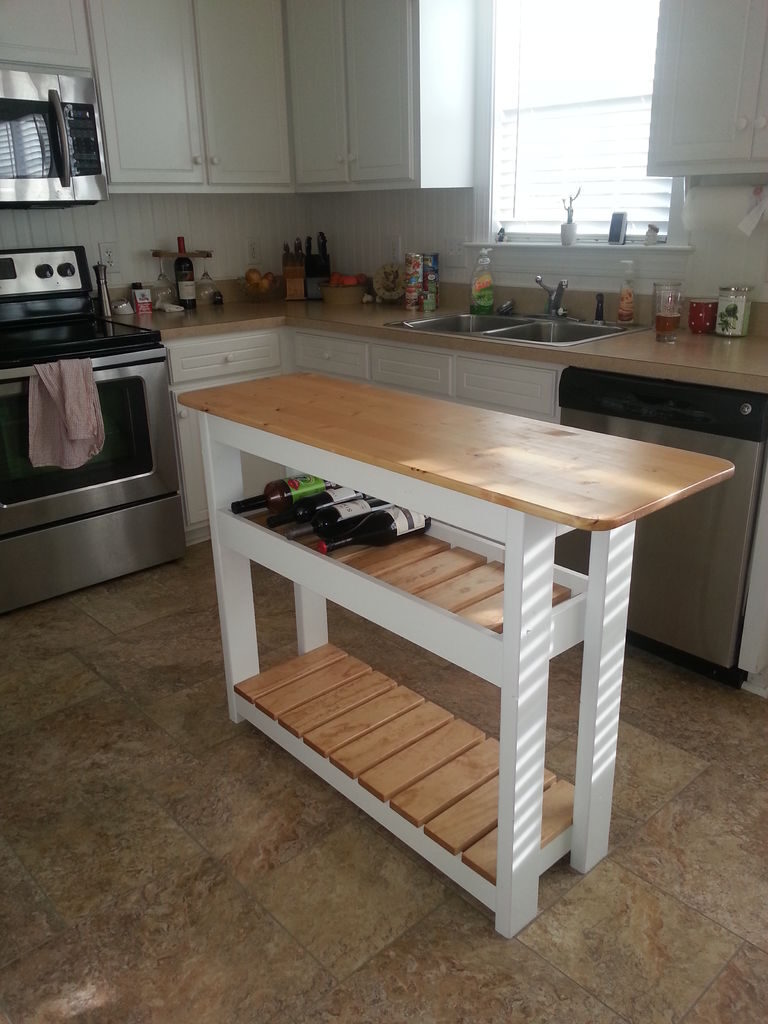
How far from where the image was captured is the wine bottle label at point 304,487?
203 centimetres

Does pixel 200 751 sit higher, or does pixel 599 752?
pixel 599 752

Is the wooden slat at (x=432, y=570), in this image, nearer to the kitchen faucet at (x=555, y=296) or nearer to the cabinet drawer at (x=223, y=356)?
the kitchen faucet at (x=555, y=296)

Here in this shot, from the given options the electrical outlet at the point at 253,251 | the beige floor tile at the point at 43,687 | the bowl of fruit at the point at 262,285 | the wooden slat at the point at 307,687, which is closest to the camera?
the wooden slat at the point at 307,687

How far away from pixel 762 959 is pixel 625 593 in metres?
0.73

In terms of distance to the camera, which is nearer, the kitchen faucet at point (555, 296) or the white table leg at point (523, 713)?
the white table leg at point (523, 713)

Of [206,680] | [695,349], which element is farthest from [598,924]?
[695,349]

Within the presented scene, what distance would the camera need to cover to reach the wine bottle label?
80.0 inches

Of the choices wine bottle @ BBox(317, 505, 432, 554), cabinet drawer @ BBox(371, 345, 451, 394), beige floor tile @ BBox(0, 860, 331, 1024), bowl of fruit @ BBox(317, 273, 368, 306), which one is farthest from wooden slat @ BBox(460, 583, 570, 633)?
bowl of fruit @ BBox(317, 273, 368, 306)

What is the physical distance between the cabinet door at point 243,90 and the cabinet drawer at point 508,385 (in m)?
1.55

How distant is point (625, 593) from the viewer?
1502 millimetres

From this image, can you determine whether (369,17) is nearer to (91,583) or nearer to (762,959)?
(91,583)

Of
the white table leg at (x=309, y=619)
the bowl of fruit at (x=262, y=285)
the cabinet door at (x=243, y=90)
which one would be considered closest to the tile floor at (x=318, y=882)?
the white table leg at (x=309, y=619)

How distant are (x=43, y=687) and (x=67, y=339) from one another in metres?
1.27

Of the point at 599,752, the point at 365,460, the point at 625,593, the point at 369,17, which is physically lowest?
the point at 599,752
